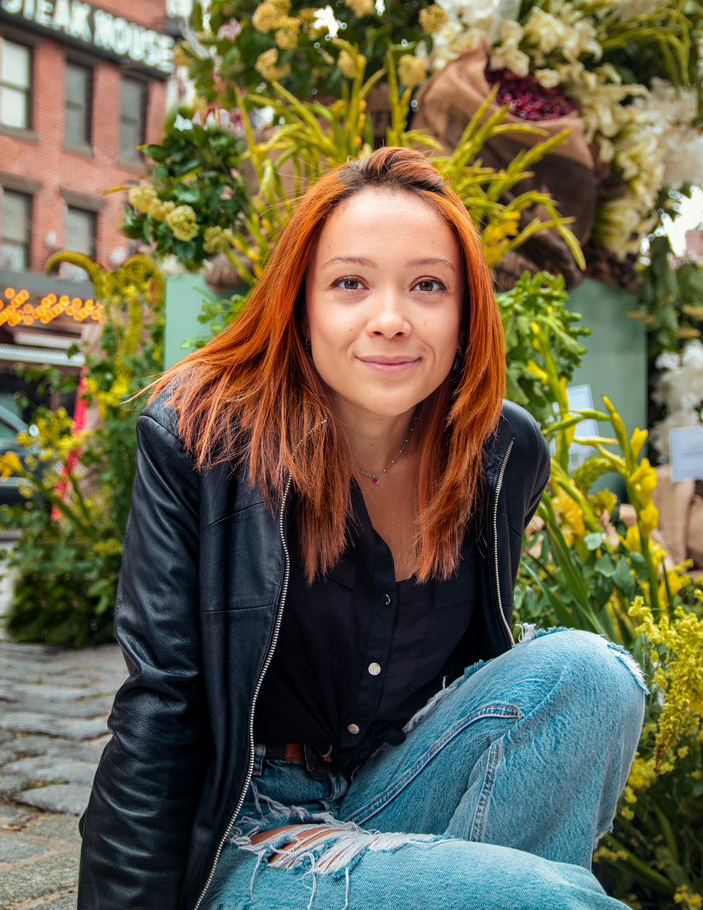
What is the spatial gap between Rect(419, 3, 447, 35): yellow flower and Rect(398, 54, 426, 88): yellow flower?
12cm

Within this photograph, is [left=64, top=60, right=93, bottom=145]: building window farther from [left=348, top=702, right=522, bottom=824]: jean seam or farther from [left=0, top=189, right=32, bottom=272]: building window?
[left=348, top=702, right=522, bottom=824]: jean seam

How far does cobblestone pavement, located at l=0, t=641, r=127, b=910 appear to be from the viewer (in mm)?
1954

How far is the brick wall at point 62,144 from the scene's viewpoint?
17.5 meters

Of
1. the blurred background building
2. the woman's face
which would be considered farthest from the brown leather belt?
the blurred background building

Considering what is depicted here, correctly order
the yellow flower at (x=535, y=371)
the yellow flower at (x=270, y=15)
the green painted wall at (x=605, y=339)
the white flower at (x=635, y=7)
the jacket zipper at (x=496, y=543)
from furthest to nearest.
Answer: the green painted wall at (x=605, y=339) < the white flower at (x=635, y=7) < the yellow flower at (x=270, y=15) < the yellow flower at (x=535, y=371) < the jacket zipper at (x=496, y=543)

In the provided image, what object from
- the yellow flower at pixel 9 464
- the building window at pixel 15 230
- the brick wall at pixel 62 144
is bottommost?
the yellow flower at pixel 9 464

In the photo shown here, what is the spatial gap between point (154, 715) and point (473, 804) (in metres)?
0.44

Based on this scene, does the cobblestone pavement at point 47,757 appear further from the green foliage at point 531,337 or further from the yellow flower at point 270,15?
the yellow flower at point 270,15

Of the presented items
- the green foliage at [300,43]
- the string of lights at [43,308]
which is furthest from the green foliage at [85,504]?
the green foliage at [300,43]

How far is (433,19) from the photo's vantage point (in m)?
3.45

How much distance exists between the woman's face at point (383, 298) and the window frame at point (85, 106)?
59.8 ft

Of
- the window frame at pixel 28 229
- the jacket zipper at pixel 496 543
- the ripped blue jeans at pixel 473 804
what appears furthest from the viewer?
the window frame at pixel 28 229

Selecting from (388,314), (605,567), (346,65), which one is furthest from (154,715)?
(346,65)

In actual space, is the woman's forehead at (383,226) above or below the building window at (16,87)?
below
